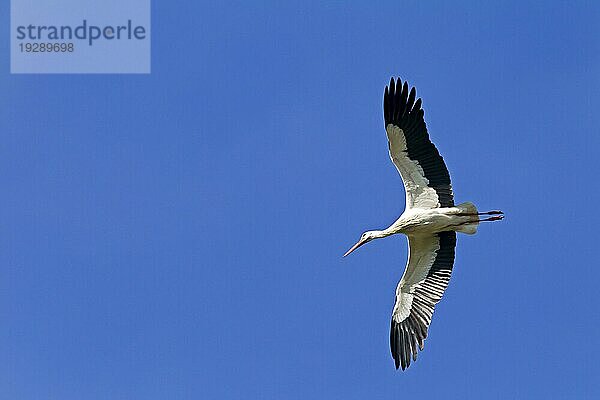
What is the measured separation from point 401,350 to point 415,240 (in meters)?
2.07

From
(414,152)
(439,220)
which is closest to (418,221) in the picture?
(439,220)

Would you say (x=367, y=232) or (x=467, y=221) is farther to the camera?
(x=367, y=232)

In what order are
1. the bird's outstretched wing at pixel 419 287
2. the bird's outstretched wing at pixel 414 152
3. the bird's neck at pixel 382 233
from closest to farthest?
the bird's outstretched wing at pixel 414 152 → the bird's outstretched wing at pixel 419 287 → the bird's neck at pixel 382 233

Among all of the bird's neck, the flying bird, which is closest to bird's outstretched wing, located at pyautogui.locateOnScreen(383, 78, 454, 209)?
the flying bird

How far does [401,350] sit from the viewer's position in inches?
824

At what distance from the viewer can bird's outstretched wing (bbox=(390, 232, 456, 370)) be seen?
2094 centimetres

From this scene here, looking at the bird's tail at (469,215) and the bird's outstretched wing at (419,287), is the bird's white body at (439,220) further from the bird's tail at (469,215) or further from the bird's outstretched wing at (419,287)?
the bird's outstretched wing at (419,287)

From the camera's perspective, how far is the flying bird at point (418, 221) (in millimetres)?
20359

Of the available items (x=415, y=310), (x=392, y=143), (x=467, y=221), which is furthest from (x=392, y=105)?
(x=415, y=310)

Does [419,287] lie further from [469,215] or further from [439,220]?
[469,215]

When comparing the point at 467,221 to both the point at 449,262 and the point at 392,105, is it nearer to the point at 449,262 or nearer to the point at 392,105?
the point at 449,262

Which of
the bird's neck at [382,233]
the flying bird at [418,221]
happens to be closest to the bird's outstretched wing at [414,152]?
the flying bird at [418,221]

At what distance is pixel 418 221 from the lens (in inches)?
813

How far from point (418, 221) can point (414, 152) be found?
4.16ft
